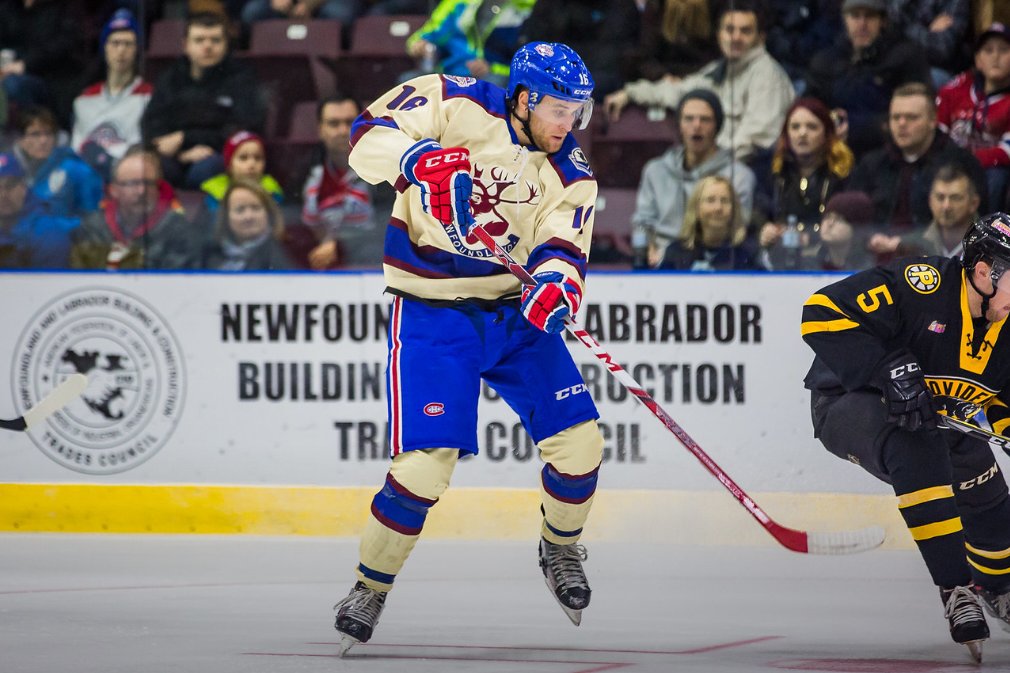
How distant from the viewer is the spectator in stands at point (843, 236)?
203 inches

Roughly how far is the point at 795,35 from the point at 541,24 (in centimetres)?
89

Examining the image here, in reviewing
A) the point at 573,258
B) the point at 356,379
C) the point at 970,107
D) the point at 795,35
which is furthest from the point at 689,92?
the point at 573,258

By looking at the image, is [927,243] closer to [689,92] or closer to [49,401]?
[689,92]

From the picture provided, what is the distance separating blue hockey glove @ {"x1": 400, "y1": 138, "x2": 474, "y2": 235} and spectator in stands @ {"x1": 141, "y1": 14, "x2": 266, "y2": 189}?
253 centimetres

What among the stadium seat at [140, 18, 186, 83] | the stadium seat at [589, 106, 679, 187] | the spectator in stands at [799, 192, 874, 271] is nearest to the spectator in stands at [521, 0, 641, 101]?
the stadium seat at [589, 106, 679, 187]

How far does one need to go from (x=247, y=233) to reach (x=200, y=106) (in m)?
0.52

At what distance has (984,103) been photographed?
5.17 m

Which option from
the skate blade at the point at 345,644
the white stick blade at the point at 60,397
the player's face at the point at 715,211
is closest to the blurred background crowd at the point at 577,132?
the player's face at the point at 715,211

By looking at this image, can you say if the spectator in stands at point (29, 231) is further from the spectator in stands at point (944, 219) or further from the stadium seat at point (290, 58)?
the spectator in stands at point (944, 219)

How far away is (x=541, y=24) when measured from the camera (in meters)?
5.41

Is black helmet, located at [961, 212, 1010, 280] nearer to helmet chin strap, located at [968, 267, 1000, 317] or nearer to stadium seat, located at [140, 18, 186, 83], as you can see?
helmet chin strap, located at [968, 267, 1000, 317]

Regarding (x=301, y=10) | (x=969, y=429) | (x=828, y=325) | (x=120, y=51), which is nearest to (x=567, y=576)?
(x=828, y=325)

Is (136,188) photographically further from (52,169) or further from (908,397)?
(908,397)

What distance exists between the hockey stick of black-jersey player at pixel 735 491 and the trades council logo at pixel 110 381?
89.6 inches
